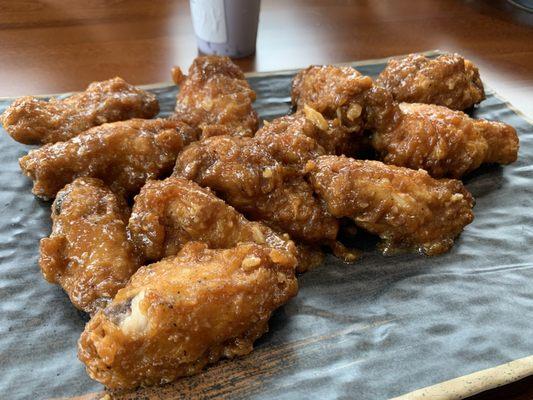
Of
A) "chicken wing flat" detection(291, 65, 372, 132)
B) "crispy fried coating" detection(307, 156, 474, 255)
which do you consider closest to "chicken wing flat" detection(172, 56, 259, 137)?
"chicken wing flat" detection(291, 65, 372, 132)

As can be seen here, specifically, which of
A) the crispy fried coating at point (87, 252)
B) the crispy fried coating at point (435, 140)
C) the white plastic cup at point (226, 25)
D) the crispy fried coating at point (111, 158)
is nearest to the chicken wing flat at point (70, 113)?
the crispy fried coating at point (111, 158)

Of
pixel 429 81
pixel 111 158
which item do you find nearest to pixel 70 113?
pixel 111 158

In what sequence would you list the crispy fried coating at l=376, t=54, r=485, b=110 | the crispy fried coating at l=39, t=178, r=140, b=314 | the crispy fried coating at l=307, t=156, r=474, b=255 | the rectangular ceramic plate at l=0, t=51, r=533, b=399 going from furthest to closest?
the crispy fried coating at l=376, t=54, r=485, b=110 < the crispy fried coating at l=307, t=156, r=474, b=255 < the crispy fried coating at l=39, t=178, r=140, b=314 < the rectangular ceramic plate at l=0, t=51, r=533, b=399

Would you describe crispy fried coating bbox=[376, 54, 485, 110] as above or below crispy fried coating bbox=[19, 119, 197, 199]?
above

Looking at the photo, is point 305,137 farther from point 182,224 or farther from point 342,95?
point 182,224

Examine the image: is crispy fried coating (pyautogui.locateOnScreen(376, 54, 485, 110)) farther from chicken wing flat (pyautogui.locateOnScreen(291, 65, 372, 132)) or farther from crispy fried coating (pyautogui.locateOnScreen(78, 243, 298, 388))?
crispy fried coating (pyautogui.locateOnScreen(78, 243, 298, 388))

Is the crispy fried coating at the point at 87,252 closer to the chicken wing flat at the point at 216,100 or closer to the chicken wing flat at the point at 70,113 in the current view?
the chicken wing flat at the point at 70,113
